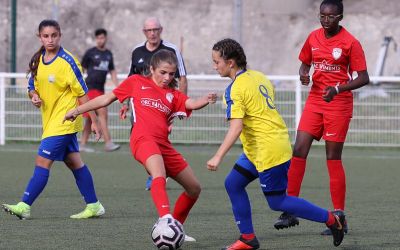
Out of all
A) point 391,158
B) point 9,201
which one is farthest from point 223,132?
point 9,201

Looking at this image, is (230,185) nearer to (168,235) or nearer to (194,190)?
(194,190)

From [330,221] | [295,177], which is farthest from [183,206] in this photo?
[295,177]

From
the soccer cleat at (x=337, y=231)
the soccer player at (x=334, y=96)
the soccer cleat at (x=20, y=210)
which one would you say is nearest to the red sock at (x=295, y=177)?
the soccer player at (x=334, y=96)

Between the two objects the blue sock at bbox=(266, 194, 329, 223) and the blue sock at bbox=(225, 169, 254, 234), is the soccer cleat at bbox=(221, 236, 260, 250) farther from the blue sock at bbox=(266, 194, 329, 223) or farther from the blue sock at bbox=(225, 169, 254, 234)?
the blue sock at bbox=(266, 194, 329, 223)

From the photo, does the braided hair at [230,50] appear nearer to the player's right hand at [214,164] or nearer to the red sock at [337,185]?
the player's right hand at [214,164]

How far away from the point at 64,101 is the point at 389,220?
9.99ft

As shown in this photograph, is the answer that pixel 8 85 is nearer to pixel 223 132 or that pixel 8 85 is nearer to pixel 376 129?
pixel 223 132

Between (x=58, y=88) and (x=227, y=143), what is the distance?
253 cm

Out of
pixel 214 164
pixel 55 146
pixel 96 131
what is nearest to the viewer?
pixel 214 164

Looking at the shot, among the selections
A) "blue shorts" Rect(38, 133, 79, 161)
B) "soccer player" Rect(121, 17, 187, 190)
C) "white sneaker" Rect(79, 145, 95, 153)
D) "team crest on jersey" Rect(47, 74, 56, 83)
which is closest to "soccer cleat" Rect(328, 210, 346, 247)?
"blue shorts" Rect(38, 133, 79, 161)

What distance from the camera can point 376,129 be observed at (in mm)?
17469

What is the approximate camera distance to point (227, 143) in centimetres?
739

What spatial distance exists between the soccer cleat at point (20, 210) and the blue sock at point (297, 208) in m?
2.47

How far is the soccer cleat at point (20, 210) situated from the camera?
30.3 feet
